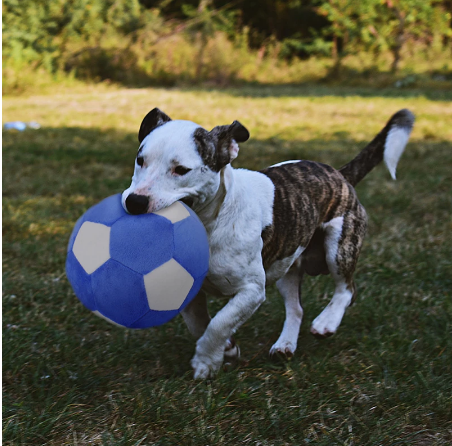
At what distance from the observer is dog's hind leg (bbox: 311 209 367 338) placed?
3162 mm

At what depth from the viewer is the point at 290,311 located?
Answer: 3.20 meters

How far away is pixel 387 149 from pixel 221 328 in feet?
5.15

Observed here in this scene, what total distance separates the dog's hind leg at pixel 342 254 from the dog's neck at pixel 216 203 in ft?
2.58

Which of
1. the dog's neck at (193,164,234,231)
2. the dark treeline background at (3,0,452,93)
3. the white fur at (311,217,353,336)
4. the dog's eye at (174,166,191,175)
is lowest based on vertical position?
the dark treeline background at (3,0,452,93)

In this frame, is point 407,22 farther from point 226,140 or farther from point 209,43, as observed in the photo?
point 226,140

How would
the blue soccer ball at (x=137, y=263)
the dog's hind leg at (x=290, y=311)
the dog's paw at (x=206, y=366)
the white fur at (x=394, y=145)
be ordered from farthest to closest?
1. the white fur at (x=394, y=145)
2. the dog's hind leg at (x=290, y=311)
3. the dog's paw at (x=206, y=366)
4. the blue soccer ball at (x=137, y=263)

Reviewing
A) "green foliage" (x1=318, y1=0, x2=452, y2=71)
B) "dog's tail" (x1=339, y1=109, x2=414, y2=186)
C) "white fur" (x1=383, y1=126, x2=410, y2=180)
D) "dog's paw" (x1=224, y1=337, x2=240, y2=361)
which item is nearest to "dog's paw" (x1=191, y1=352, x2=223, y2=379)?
"dog's paw" (x1=224, y1=337, x2=240, y2=361)

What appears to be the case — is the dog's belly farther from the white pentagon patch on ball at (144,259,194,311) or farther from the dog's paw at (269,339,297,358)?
the white pentagon patch on ball at (144,259,194,311)

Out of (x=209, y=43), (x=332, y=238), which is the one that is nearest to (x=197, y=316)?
(x=332, y=238)

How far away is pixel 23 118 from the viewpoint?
9883mm

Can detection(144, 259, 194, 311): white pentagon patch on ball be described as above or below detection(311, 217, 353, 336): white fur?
above

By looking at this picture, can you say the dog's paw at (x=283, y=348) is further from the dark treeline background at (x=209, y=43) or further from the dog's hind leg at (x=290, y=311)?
the dark treeline background at (x=209, y=43)

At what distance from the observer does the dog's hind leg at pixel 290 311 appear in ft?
9.90

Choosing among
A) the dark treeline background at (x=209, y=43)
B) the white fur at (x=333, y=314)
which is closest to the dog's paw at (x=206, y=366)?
the white fur at (x=333, y=314)
